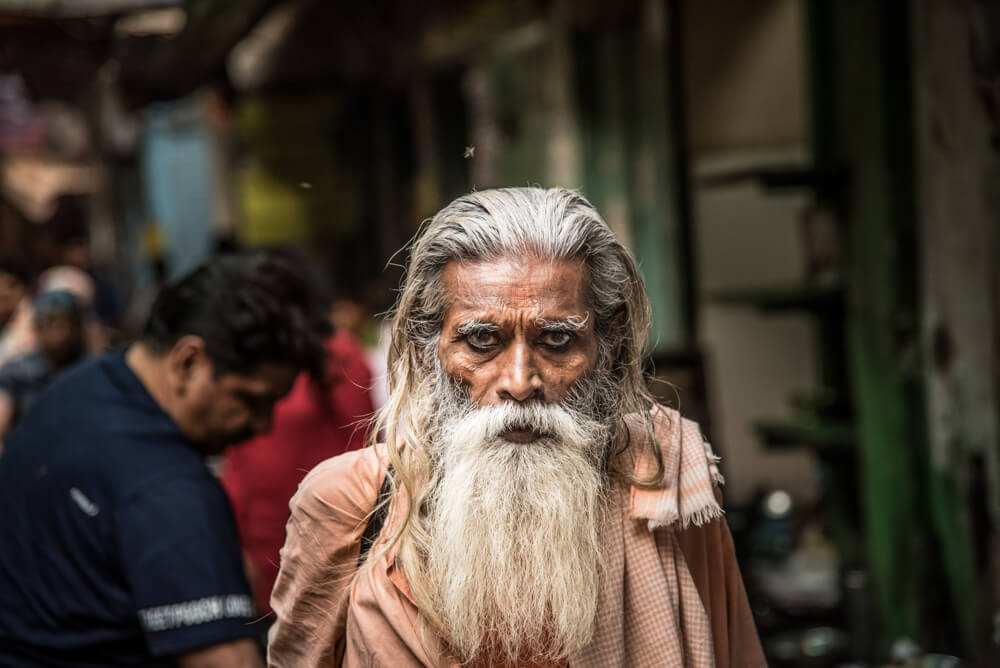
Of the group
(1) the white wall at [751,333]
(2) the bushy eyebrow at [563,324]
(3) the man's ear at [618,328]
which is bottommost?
(1) the white wall at [751,333]

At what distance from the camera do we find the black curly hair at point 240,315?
2779 mm

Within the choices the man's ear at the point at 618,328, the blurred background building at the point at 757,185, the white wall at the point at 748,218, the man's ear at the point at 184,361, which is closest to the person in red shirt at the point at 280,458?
the blurred background building at the point at 757,185

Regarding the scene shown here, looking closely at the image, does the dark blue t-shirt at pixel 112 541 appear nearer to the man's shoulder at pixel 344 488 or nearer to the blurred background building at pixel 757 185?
the man's shoulder at pixel 344 488

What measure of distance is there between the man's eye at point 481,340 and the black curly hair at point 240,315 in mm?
939

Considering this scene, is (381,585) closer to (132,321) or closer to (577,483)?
(577,483)

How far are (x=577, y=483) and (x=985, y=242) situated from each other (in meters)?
2.27

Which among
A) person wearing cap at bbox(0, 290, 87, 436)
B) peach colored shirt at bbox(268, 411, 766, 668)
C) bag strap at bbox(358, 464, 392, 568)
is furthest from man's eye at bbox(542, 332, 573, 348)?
person wearing cap at bbox(0, 290, 87, 436)

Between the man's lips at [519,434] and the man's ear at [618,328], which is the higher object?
the man's ear at [618,328]

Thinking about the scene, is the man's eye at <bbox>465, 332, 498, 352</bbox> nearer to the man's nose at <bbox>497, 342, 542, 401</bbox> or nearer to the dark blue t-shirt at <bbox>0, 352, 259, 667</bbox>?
the man's nose at <bbox>497, 342, 542, 401</bbox>

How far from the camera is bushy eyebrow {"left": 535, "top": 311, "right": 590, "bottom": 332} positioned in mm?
1968

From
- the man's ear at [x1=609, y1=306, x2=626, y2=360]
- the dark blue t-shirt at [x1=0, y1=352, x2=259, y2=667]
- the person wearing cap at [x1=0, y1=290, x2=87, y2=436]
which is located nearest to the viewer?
the man's ear at [x1=609, y1=306, x2=626, y2=360]

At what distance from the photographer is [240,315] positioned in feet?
9.17

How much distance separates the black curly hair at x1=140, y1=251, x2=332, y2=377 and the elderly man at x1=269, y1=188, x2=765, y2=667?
768mm

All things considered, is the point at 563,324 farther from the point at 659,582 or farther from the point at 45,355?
the point at 45,355
